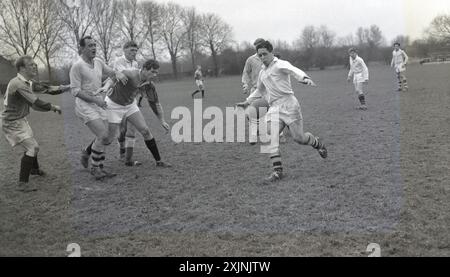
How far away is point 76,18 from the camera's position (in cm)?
2709

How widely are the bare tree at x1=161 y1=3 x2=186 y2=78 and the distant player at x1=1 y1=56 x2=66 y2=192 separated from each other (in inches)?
252

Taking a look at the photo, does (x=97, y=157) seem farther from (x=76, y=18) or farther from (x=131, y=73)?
(x=76, y=18)

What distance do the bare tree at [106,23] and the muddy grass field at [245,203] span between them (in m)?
17.2

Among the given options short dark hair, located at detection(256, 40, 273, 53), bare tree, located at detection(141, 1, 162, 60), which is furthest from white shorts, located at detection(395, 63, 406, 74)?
short dark hair, located at detection(256, 40, 273, 53)

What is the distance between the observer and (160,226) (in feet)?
16.0

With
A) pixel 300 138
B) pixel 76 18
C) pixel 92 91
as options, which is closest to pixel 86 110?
pixel 92 91

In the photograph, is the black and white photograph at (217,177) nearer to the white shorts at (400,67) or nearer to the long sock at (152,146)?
the long sock at (152,146)

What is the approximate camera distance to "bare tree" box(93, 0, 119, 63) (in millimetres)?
25156

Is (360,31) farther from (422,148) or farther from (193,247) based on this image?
(193,247)

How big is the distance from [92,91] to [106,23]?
2136 centimetres

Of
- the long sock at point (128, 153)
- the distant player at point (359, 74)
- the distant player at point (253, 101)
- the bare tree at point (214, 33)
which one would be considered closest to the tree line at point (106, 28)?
the bare tree at point (214, 33)

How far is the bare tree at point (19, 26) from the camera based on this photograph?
22047 mm

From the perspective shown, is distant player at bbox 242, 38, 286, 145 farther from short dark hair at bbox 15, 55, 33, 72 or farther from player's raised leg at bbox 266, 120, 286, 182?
short dark hair at bbox 15, 55, 33, 72
